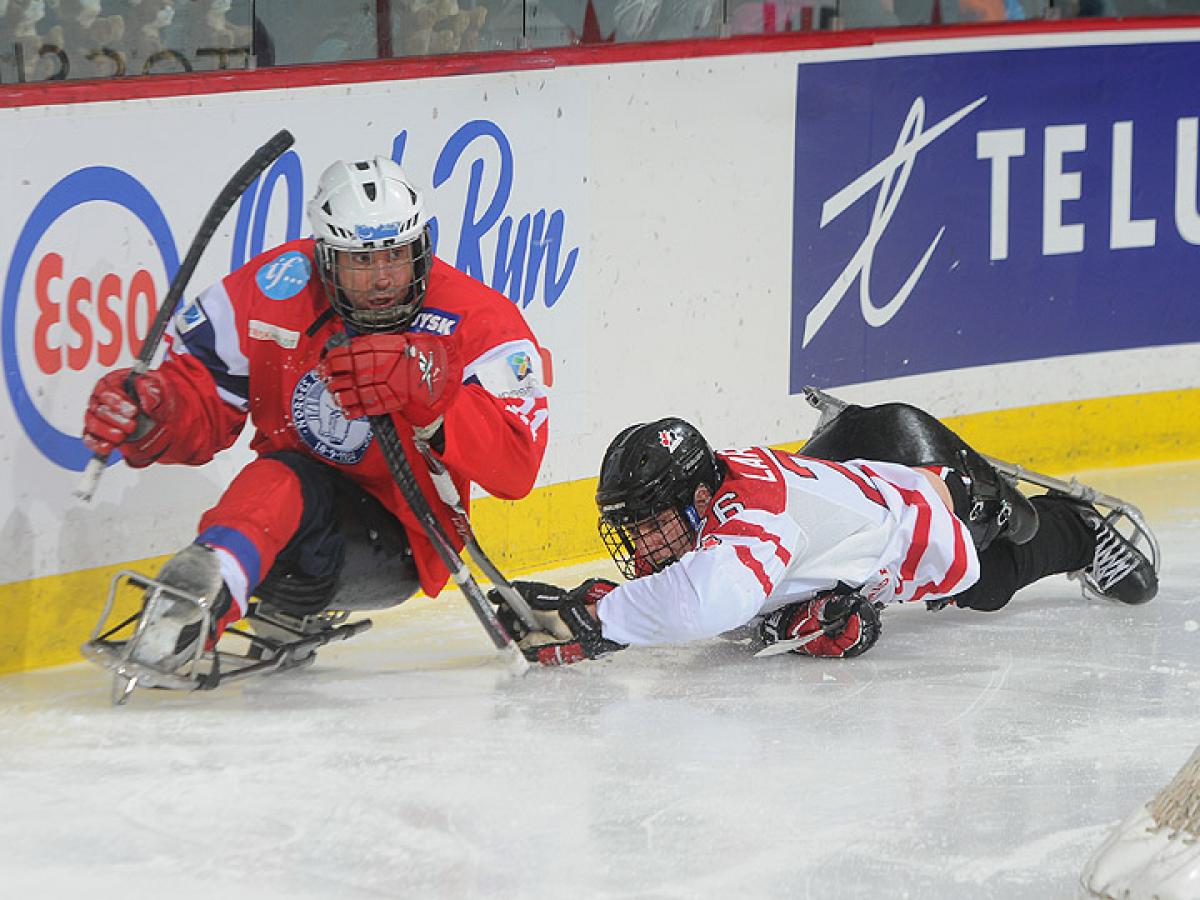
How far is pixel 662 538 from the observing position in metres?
4.11

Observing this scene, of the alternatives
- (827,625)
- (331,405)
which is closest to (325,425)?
(331,405)

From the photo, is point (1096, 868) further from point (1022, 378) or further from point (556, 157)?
point (1022, 378)

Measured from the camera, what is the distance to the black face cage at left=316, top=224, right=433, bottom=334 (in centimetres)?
390

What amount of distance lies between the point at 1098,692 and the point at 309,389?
5.44ft

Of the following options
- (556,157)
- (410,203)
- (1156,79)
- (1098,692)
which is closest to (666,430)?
(410,203)

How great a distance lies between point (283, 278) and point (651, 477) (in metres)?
0.80

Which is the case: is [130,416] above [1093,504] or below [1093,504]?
above

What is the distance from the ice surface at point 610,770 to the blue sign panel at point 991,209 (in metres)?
1.47

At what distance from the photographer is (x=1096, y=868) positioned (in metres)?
2.83

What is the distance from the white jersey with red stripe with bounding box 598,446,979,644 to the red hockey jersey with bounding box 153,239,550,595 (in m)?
0.34

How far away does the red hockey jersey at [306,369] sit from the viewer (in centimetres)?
395

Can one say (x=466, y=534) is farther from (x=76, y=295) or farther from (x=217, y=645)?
(x=76, y=295)

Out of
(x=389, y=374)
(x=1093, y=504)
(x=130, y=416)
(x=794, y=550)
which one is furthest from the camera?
(x=1093, y=504)

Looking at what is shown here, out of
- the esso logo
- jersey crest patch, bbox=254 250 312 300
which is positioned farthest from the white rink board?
jersey crest patch, bbox=254 250 312 300
